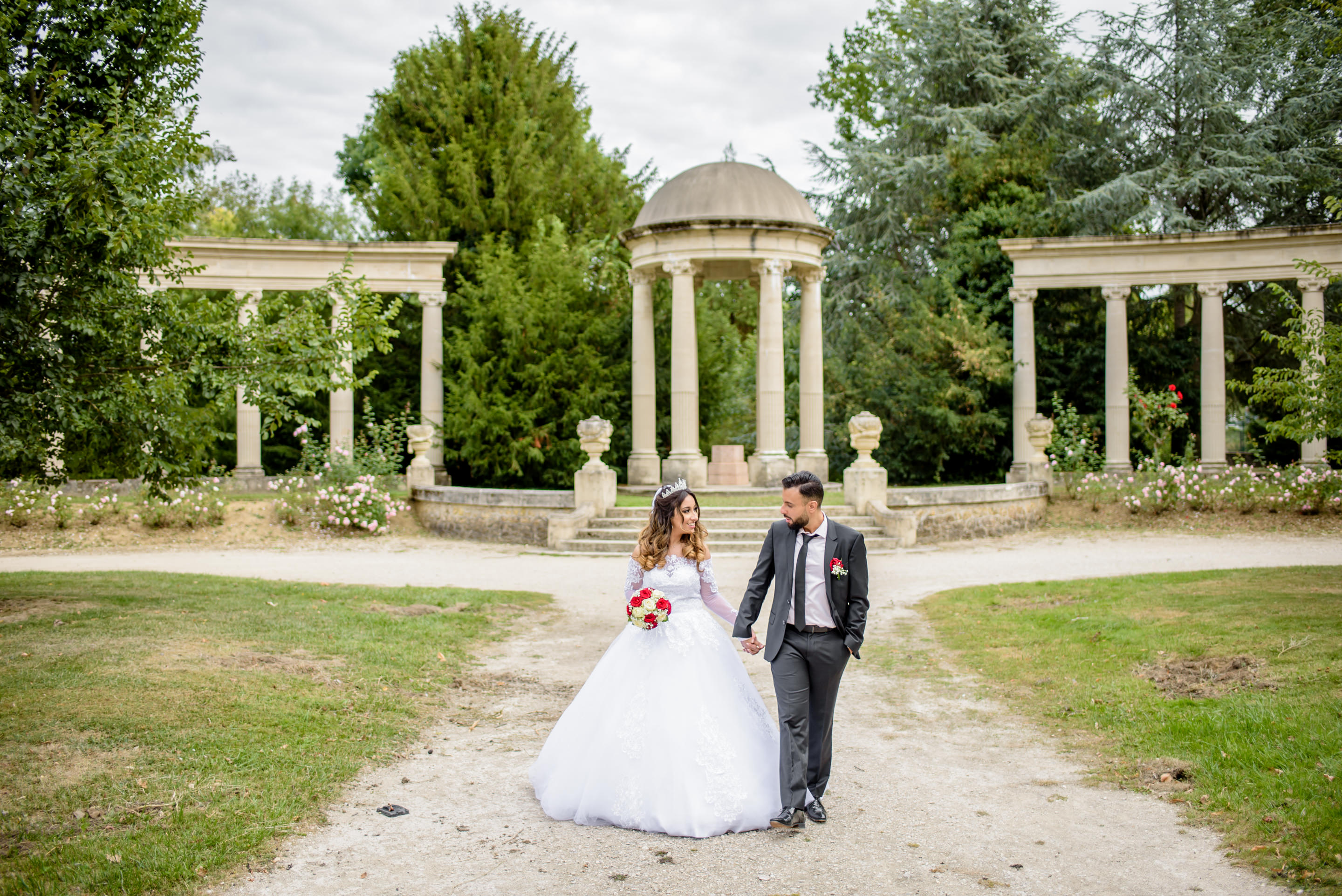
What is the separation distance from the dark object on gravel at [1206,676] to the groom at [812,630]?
354cm

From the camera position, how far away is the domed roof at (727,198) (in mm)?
23234

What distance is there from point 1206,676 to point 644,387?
56.6 feet

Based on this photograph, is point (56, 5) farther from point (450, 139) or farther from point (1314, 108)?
point (1314, 108)

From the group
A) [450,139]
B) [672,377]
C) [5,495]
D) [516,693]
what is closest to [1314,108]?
[672,377]

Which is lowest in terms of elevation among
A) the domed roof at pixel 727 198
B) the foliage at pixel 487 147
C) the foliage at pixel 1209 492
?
the foliage at pixel 1209 492

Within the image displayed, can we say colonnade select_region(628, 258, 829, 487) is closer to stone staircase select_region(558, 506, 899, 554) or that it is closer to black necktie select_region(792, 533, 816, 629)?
stone staircase select_region(558, 506, 899, 554)

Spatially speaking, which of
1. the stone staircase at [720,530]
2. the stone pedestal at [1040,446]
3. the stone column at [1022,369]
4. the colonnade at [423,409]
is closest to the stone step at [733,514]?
the stone staircase at [720,530]

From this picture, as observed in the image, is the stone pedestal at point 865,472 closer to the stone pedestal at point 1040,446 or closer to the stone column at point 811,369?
the stone column at point 811,369

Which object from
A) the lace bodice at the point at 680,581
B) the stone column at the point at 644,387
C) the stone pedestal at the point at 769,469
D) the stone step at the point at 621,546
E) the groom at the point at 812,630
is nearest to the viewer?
the groom at the point at 812,630

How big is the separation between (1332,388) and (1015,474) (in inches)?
698

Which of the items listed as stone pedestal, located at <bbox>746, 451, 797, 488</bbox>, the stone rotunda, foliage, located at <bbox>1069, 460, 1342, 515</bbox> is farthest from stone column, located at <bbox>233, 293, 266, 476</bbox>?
foliage, located at <bbox>1069, 460, 1342, 515</bbox>

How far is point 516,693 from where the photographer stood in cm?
854

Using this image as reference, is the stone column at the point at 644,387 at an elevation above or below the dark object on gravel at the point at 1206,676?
above

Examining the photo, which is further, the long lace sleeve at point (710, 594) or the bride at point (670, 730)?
the long lace sleeve at point (710, 594)
